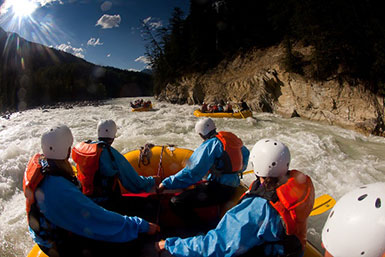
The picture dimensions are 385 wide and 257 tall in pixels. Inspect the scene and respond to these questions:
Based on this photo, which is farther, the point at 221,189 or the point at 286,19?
the point at 286,19

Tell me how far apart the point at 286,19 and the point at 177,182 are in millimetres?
16618

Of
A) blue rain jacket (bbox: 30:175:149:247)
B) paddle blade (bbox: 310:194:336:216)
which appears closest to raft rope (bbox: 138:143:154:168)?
blue rain jacket (bbox: 30:175:149:247)

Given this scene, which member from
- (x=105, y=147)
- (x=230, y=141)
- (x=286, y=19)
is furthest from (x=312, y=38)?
(x=105, y=147)

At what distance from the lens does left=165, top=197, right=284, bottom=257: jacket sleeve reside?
1.21 m

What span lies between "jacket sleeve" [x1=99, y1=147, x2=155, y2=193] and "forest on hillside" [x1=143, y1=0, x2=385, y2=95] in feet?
30.9

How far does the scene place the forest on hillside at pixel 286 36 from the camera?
8.90 m

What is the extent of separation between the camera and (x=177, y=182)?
232 centimetres

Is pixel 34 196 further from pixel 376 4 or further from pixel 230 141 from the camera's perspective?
pixel 376 4

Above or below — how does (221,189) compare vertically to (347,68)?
below

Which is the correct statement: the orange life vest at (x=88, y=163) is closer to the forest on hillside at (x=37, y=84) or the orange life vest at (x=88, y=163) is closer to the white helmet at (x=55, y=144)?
the white helmet at (x=55, y=144)

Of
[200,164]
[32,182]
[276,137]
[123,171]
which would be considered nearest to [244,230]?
[200,164]

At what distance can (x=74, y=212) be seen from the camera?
1396 millimetres

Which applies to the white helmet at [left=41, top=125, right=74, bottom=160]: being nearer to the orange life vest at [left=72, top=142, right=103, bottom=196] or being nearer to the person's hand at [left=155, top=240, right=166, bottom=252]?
the orange life vest at [left=72, top=142, right=103, bottom=196]

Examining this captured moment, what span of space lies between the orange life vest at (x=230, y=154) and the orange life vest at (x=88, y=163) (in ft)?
4.01
